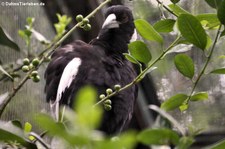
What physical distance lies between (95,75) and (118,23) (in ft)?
0.81

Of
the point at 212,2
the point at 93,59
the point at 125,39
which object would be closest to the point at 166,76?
the point at 125,39

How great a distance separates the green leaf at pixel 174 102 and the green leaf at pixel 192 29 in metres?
0.06

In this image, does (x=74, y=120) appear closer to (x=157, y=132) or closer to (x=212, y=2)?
(x=157, y=132)

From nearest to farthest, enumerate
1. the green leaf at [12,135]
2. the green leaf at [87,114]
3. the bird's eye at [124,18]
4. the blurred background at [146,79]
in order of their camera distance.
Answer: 1. the green leaf at [87,114]
2. the green leaf at [12,135]
3. the blurred background at [146,79]
4. the bird's eye at [124,18]

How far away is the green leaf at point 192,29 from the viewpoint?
35cm

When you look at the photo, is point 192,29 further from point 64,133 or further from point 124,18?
point 124,18

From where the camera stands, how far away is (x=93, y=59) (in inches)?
41.1

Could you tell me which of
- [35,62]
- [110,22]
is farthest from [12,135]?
[110,22]

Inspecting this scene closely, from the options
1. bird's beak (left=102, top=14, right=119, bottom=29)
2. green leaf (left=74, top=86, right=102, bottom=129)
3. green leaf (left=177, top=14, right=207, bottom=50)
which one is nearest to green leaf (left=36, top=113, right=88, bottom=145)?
green leaf (left=74, top=86, right=102, bottom=129)

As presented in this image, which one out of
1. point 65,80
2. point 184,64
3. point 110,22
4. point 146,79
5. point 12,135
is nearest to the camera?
point 12,135

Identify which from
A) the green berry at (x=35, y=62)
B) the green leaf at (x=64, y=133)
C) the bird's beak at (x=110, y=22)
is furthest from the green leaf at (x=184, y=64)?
the bird's beak at (x=110, y=22)

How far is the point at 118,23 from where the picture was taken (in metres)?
1.19

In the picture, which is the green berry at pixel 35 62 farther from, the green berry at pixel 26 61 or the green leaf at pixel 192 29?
the green leaf at pixel 192 29

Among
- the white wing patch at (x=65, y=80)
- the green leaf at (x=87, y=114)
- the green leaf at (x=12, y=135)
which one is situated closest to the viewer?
the green leaf at (x=87, y=114)
